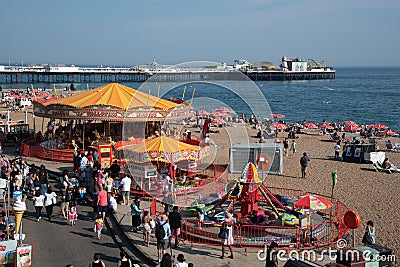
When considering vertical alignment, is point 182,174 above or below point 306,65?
below

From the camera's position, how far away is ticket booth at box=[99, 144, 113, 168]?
17.7 meters

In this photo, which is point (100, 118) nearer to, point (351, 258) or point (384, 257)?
point (384, 257)

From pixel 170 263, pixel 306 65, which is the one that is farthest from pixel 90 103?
pixel 306 65

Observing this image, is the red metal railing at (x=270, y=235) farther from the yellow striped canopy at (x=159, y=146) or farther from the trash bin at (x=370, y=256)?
the yellow striped canopy at (x=159, y=146)

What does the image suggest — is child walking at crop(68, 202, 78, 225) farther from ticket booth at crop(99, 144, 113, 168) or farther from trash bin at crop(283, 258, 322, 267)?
trash bin at crop(283, 258, 322, 267)

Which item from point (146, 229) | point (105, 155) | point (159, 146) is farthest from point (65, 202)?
point (105, 155)

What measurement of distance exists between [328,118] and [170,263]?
5394 centimetres

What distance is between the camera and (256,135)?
3509 centimetres

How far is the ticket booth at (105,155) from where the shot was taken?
17.7 m

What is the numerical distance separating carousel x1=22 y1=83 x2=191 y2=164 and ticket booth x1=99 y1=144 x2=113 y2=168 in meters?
2.97

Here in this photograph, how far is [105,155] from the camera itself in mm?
17922

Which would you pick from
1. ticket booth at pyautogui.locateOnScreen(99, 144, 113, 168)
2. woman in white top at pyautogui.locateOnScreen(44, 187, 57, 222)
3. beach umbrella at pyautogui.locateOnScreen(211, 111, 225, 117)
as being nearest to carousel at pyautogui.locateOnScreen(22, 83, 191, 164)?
ticket booth at pyautogui.locateOnScreen(99, 144, 113, 168)

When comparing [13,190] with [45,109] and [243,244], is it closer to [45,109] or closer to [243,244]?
[243,244]

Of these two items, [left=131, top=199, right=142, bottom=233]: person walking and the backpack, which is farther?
[left=131, top=199, right=142, bottom=233]: person walking
